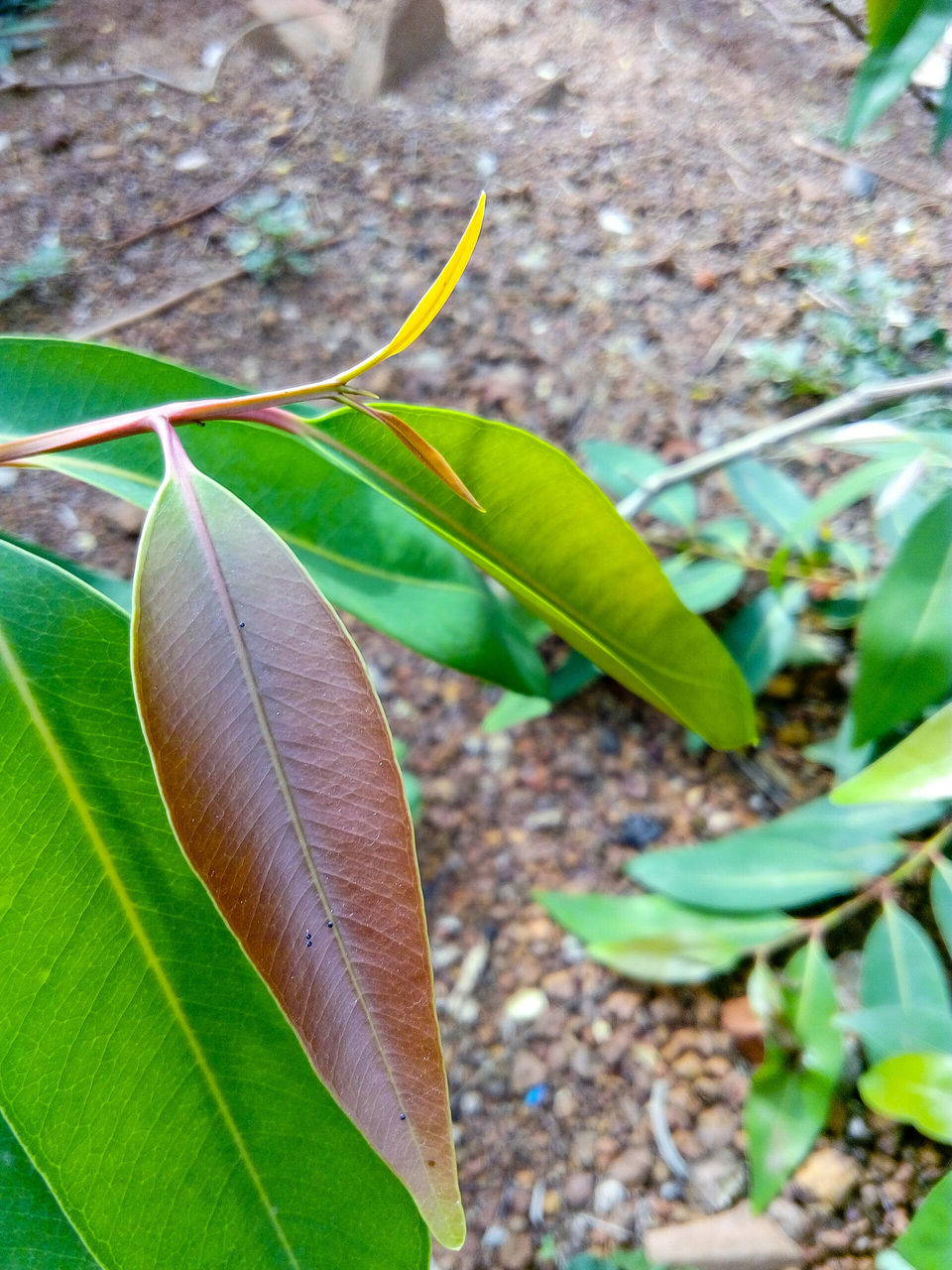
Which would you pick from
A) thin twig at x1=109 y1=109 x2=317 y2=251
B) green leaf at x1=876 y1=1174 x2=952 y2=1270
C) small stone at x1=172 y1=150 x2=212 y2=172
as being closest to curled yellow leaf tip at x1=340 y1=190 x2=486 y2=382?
green leaf at x1=876 y1=1174 x2=952 y2=1270

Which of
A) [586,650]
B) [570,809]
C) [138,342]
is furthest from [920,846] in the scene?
[138,342]

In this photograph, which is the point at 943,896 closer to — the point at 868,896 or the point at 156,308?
the point at 868,896

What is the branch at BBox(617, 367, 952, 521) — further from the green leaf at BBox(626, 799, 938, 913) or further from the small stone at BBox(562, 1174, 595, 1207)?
the small stone at BBox(562, 1174, 595, 1207)

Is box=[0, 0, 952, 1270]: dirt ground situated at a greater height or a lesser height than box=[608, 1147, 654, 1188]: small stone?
greater

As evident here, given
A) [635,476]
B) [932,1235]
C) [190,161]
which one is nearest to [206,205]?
[190,161]

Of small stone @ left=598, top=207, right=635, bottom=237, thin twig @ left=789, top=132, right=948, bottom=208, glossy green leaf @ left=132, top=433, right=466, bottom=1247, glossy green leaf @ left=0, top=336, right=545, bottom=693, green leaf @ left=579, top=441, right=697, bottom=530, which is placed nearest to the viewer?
glossy green leaf @ left=132, top=433, right=466, bottom=1247
